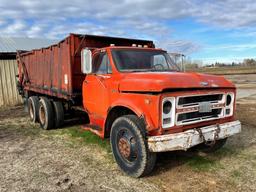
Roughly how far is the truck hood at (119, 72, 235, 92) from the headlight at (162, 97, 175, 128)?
0.25 m

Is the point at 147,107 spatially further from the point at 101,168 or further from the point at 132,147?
the point at 101,168

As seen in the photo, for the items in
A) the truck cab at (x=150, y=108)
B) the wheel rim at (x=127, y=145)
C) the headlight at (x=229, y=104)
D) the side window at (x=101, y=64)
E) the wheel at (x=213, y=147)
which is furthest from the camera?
the wheel at (x=213, y=147)

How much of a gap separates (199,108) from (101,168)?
6.91ft

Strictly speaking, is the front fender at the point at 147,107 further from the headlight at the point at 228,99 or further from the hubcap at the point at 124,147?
the headlight at the point at 228,99

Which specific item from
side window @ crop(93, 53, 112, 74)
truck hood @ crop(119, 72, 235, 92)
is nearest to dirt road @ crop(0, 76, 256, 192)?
truck hood @ crop(119, 72, 235, 92)

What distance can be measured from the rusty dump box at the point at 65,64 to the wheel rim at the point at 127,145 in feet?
8.75

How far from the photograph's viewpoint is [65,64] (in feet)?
24.9

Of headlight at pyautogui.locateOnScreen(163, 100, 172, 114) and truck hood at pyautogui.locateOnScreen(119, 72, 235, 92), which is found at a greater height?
truck hood at pyautogui.locateOnScreen(119, 72, 235, 92)

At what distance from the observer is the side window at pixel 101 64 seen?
5966 mm

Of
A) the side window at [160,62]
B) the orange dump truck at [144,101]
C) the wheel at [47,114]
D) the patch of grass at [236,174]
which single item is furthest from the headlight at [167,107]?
the wheel at [47,114]

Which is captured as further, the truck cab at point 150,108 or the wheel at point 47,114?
the wheel at point 47,114

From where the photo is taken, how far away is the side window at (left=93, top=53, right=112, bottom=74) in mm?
5966

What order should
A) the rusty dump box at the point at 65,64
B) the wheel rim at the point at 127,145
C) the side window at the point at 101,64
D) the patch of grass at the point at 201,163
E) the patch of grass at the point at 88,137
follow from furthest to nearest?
the rusty dump box at the point at 65,64 < the patch of grass at the point at 88,137 < the side window at the point at 101,64 < the patch of grass at the point at 201,163 < the wheel rim at the point at 127,145

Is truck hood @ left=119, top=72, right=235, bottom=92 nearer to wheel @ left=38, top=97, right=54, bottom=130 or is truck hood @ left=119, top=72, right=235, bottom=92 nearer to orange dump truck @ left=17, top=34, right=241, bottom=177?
orange dump truck @ left=17, top=34, right=241, bottom=177
